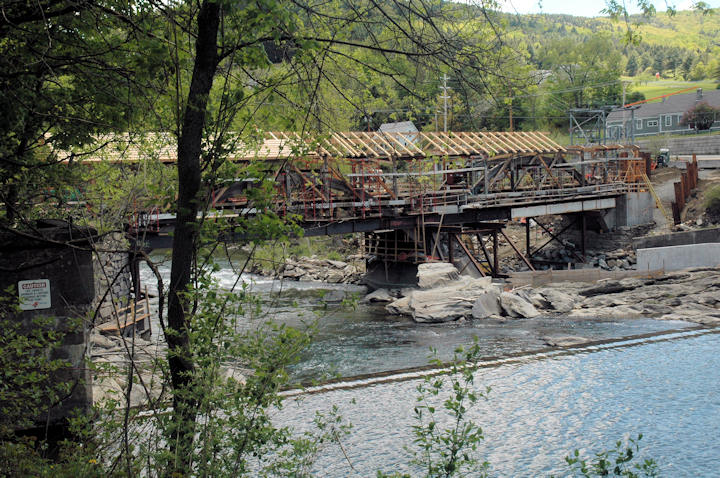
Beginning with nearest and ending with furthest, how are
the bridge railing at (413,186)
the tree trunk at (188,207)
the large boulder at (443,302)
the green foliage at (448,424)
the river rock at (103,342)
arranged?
the tree trunk at (188,207) < the green foliage at (448,424) < the river rock at (103,342) < the large boulder at (443,302) < the bridge railing at (413,186)

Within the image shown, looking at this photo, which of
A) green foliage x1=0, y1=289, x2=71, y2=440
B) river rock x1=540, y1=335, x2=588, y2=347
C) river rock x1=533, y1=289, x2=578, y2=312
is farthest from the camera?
river rock x1=533, y1=289, x2=578, y2=312

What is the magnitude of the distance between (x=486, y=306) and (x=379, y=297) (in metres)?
5.96

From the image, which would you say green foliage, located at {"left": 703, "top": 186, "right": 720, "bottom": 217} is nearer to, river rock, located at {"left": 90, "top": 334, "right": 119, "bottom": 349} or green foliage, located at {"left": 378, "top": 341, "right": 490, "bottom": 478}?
green foliage, located at {"left": 378, "top": 341, "right": 490, "bottom": 478}

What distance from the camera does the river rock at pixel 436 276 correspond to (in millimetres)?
23172

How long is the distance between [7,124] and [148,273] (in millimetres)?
25984

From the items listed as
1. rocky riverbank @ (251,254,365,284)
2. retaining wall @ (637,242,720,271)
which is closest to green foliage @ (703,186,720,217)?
retaining wall @ (637,242,720,271)

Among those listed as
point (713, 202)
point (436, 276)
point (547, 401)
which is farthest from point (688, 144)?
point (547, 401)

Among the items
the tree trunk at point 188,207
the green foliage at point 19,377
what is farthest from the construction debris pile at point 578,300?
the tree trunk at point 188,207

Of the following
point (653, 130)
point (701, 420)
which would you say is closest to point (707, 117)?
point (653, 130)

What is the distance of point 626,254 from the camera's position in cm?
3178

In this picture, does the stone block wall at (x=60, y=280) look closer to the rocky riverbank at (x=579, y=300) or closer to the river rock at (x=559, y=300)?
the rocky riverbank at (x=579, y=300)

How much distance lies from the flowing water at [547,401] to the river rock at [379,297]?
935 cm

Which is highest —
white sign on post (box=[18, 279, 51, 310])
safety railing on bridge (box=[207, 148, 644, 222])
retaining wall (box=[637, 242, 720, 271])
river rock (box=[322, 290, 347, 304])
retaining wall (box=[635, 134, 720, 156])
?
retaining wall (box=[635, 134, 720, 156])

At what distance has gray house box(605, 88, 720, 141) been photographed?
67.2 m
